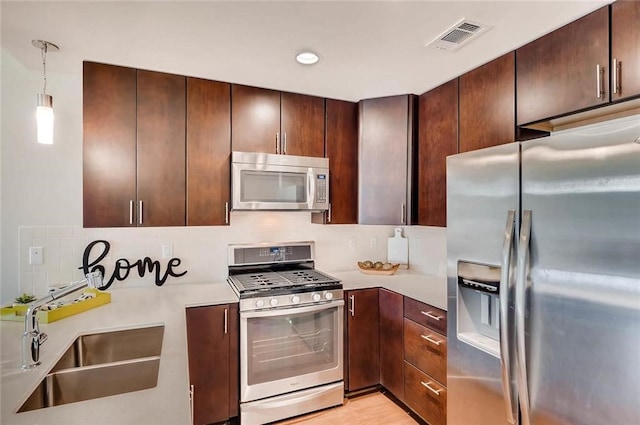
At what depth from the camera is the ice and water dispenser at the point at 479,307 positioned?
5.16 ft

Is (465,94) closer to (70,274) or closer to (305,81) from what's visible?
(305,81)

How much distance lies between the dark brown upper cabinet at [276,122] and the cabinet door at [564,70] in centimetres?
144

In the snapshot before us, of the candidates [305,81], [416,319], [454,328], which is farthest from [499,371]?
[305,81]

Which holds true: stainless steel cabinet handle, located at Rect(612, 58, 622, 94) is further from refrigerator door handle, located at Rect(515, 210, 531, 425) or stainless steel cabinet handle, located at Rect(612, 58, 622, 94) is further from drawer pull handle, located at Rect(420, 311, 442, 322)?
drawer pull handle, located at Rect(420, 311, 442, 322)

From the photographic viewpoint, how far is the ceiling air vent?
63.9 inches

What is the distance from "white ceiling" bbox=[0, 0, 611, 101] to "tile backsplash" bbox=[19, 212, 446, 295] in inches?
43.9

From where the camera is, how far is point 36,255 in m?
2.21

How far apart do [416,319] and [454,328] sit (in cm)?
48

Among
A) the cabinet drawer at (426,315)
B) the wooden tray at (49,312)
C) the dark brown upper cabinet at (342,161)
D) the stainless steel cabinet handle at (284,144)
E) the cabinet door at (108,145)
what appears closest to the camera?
the wooden tray at (49,312)

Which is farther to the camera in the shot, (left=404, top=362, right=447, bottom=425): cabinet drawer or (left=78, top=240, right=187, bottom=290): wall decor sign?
(left=78, top=240, right=187, bottom=290): wall decor sign

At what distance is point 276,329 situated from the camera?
227cm

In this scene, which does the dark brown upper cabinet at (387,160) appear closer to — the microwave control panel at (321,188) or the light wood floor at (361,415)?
the microwave control panel at (321,188)

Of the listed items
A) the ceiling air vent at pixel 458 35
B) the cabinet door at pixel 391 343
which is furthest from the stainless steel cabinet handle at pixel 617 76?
the cabinet door at pixel 391 343

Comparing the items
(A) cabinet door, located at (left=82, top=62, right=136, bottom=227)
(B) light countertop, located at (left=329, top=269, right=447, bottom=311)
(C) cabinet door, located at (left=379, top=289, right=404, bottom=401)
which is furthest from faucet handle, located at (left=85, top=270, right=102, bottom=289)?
(C) cabinet door, located at (left=379, top=289, right=404, bottom=401)
